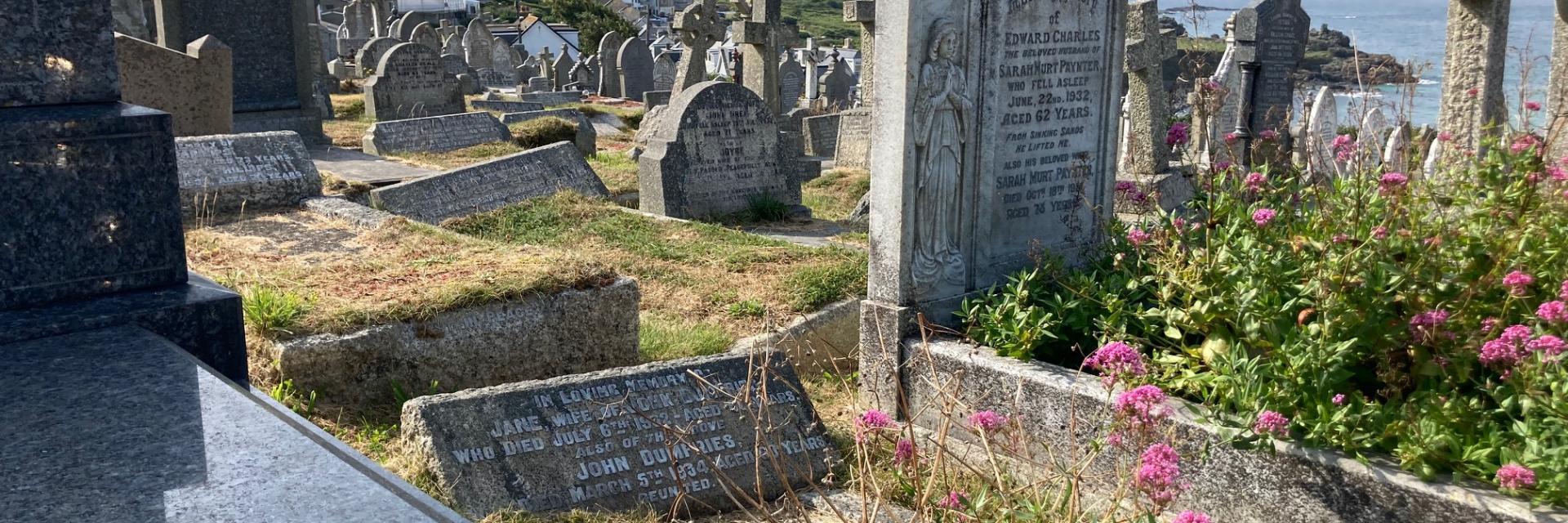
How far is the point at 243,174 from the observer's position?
23.1 ft

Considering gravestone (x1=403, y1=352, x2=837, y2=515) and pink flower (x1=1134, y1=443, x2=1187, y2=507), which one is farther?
gravestone (x1=403, y1=352, x2=837, y2=515)

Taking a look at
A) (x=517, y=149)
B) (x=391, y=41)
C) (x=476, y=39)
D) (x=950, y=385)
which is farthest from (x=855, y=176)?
(x=476, y=39)

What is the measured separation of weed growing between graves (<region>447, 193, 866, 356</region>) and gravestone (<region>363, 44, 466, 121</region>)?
7.47 metres

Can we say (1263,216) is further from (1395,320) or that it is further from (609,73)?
(609,73)

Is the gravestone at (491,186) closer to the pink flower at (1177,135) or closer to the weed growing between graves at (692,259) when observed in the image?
the weed growing between graves at (692,259)

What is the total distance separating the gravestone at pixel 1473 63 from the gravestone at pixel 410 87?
446 inches

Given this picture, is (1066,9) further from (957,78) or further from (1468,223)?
(1468,223)

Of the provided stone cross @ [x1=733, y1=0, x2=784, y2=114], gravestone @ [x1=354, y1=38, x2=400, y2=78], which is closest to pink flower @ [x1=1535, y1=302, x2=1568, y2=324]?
stone cross @ [x1=733, y1=0, x2=784, y2=114]

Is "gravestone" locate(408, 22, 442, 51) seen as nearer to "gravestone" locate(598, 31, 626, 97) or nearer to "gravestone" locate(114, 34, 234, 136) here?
"gravestone" locate(598, 31, 626, 97)

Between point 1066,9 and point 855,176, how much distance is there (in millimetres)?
7723

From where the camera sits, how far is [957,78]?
4.52m

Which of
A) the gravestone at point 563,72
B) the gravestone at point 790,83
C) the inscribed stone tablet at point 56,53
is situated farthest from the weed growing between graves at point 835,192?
the gravestone at point 563,72

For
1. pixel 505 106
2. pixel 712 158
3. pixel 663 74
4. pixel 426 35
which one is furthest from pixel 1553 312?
pixel 663 74

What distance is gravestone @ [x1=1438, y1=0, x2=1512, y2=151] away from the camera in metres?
10.4
